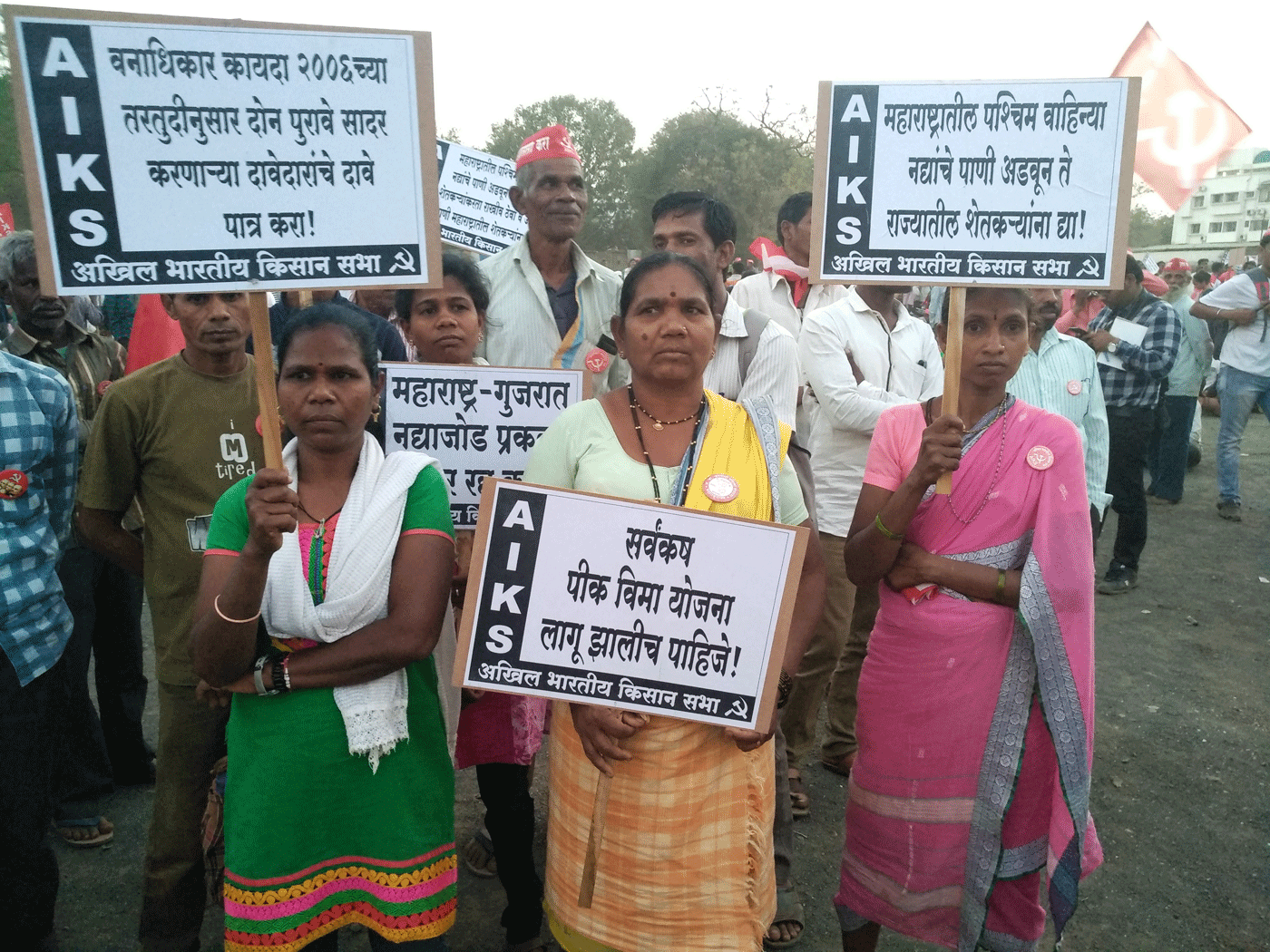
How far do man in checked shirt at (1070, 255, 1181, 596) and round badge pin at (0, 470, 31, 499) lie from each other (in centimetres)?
663

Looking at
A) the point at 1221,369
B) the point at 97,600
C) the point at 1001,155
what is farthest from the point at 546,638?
the point at 1221,369

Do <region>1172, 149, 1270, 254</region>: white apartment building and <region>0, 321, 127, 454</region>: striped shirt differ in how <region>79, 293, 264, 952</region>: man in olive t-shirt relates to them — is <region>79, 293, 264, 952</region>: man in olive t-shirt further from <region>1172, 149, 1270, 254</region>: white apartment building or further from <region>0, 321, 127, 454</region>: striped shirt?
<region>1172, 149, 1270, 254</region>: white apartment building

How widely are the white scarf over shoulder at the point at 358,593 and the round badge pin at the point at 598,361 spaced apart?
1.44 meters

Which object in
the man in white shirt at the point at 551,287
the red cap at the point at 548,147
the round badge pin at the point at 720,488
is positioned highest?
the red cap at the point at 548,147

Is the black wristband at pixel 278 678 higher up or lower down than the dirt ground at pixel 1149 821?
higher up

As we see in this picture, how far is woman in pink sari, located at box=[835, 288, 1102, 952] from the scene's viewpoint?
252 cm

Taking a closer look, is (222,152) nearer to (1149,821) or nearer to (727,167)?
(1149,821)

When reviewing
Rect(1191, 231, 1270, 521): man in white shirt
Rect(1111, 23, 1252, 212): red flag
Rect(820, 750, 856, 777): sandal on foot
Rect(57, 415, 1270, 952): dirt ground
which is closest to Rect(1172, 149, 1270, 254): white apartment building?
Rect(1191, 231, 1270, 521): man in white shirt

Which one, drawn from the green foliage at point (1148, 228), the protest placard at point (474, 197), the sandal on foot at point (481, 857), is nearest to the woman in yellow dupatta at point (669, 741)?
the sandal on foot at point (481, 857)

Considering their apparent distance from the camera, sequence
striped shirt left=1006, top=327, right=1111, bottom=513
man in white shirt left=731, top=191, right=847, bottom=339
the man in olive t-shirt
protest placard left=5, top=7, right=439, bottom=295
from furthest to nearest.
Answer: man in white shirt left=731, top=191, right=847, bottom=339 → striped shirt left=1006, top=327, right=1111, bottom=513 → the man in olive t-shirt → protest placard left=5, top=7, right=439, bottom=295

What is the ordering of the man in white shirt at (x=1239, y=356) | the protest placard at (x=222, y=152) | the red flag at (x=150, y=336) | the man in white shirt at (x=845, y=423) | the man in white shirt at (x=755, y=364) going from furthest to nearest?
the man in white shirt at (x=1239, y=356), the red flag at (x=150, y=336), the man in white shirt at (x=845, y=423), the man in white shirt at (x=755, y=364), the protest placard at (x=222, y=152)

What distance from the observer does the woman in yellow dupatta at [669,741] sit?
7.36 feet

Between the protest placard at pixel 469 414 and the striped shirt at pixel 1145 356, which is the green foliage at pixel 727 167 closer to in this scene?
the striped shirt at pixel 1145 356

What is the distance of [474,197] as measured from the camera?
6.48 meters
